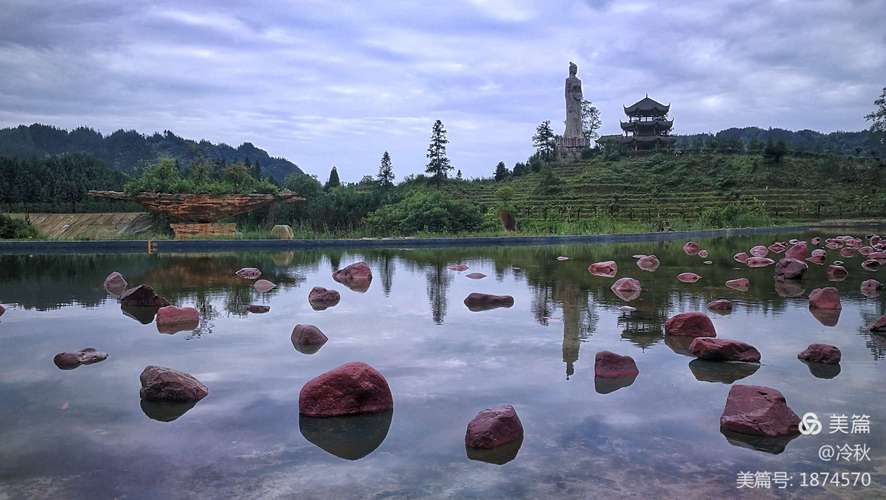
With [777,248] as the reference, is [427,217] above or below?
above

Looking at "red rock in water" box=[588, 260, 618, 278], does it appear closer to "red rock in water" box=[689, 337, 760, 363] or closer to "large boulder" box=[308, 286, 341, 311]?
"large boulder" box=[308, 286, 341, 311]

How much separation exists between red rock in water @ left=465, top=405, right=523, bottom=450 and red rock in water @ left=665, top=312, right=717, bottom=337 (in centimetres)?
309

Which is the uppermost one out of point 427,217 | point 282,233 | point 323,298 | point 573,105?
point 573,105

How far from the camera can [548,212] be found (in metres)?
39.8

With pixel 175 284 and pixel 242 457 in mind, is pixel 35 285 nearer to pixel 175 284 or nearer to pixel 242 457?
A: pixel 175 284

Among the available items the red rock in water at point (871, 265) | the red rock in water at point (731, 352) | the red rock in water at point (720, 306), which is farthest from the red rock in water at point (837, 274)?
the red rock in water at point (731, 352)

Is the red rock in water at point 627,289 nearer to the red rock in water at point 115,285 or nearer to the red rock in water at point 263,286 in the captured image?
the red rock in water at point 263,286

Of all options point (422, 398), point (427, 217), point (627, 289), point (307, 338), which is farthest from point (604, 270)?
point (427, 217)

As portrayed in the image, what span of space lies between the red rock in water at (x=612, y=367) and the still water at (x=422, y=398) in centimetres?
9

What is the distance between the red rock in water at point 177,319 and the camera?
22.5 ft

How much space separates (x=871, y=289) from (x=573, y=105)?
60886 mm

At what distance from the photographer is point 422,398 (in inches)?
171

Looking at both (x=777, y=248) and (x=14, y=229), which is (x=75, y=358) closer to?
(x=777, y=248)

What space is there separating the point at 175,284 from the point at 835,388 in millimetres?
9017
